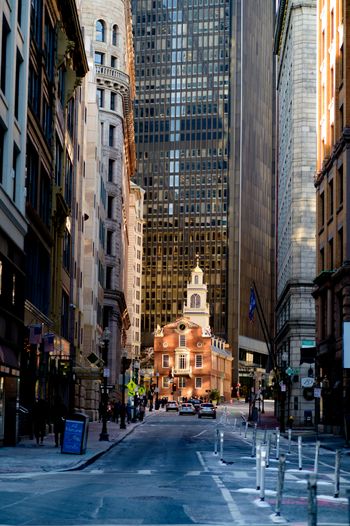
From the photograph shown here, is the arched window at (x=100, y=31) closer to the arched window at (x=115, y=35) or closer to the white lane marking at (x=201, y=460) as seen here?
the arched window at (x=115, y=35)

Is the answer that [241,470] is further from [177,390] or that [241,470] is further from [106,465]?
[177,390]

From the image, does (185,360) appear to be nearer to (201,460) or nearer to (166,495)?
(201,460)

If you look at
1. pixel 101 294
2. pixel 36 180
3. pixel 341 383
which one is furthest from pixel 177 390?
pixel 36 180

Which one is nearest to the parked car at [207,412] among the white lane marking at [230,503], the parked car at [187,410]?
the parked car at [187,410]

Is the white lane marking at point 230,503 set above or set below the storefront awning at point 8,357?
below

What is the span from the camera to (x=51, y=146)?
51906 millimetres

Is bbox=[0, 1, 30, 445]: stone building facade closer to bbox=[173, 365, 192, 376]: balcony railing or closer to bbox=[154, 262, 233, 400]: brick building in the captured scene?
bbox=[154, 262, 233, 400]: brick building

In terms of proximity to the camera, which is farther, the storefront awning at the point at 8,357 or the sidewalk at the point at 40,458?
the storefront awning at the point at 8,357

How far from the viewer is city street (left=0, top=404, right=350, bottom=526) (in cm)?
1661

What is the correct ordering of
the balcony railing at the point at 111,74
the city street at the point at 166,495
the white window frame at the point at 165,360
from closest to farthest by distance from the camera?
1. the city street at the point at 166,495
2. the balcony railing at the point at 111,74
3. the white window frame at the point at 165,360

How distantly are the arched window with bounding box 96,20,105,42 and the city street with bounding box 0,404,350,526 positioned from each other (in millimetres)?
79234

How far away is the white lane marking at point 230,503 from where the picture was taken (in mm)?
16438

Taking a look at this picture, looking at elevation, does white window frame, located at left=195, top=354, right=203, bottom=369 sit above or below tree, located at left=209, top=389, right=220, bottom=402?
above

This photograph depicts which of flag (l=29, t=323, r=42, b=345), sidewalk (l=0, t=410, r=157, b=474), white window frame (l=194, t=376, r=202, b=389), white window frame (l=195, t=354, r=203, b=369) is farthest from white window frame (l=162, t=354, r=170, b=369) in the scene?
sidewalk (l=0, t=410, r=157, b=474)
